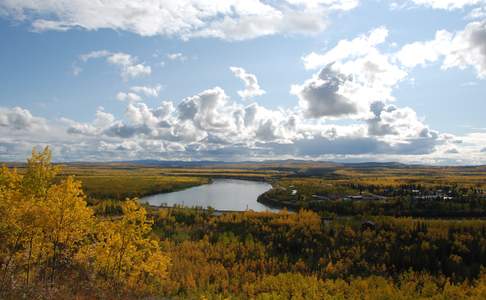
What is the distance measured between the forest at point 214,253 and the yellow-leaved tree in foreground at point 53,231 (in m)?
0.06

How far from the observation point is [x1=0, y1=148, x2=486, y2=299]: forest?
57.6 feet

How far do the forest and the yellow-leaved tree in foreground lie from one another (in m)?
0.06

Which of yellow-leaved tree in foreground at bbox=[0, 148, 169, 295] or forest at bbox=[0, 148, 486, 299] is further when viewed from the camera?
forest at bbox=[0, 148, 486, 299]

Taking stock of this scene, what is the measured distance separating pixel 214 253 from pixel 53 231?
1561 centimetres

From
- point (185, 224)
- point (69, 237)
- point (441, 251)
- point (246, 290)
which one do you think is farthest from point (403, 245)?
point (69, 237)

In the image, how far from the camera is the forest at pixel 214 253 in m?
17.6

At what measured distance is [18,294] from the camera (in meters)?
15.0

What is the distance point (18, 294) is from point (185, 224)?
92.1ft

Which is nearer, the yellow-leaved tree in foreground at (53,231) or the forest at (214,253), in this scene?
the yellow-leaved tree in foreground at (53,231)

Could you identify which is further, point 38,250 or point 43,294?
point 38,250

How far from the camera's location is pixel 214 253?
102 feet

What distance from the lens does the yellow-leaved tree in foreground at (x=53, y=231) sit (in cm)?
1667

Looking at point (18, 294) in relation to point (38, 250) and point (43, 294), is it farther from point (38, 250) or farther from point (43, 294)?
point (38, 250)

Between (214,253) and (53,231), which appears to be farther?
(214,253)
